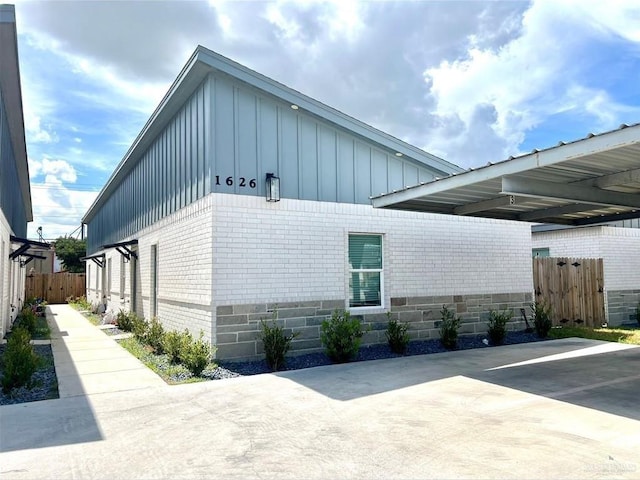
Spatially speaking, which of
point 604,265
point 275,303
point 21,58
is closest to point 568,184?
point 275,303

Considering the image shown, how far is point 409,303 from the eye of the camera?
10.4 m

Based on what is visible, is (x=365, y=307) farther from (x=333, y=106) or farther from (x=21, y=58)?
(x=21, y=58)

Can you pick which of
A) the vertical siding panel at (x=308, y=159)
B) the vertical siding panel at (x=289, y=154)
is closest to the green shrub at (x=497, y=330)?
the vertical siding panel at (x=308, y=159)

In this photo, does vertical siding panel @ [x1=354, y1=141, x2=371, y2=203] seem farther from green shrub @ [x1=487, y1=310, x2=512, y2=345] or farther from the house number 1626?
green shrub @ [x1=487, y1=310, x2=512, y2=345]

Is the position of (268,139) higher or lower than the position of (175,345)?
higher

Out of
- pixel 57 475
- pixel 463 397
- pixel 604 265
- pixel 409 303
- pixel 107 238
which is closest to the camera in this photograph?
pixel 57 475

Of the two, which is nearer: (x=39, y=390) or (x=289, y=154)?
(x=39, y=390)

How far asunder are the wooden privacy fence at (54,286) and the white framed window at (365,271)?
2529cm

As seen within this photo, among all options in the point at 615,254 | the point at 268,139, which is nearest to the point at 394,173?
the point at 268,139

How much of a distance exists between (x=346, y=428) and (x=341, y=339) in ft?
11.6

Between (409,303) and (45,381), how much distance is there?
7.05m

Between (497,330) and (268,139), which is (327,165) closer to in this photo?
(268,139)

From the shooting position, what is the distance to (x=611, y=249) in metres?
14.4

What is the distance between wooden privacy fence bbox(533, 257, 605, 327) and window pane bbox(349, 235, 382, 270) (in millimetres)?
5791
